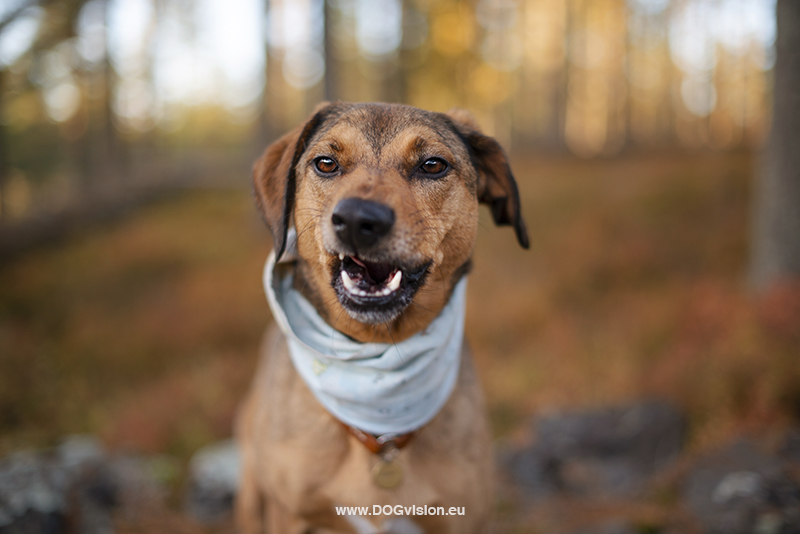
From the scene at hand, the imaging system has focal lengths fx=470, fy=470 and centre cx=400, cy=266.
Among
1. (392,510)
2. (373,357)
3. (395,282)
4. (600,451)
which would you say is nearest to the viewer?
(395,282)

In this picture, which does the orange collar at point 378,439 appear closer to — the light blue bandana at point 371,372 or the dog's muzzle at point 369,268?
the light blue bandana at point 371,372

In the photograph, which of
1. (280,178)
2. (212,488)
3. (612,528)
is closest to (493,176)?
(280,178)

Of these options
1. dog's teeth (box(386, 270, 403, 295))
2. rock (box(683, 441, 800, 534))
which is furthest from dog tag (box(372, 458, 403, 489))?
rock (box(683, 441, 800, 534))

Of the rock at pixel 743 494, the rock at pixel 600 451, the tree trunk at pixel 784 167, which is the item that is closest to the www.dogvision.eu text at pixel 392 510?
the rock at pixel 600 451

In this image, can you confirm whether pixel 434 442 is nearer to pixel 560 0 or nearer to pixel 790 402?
pixel 790 402

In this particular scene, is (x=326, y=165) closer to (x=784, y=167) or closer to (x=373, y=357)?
(x=373, y=357)

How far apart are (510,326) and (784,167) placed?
381cm

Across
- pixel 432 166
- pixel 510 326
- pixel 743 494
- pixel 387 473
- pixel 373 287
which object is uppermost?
pixel 432 166

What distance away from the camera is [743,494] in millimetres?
3457

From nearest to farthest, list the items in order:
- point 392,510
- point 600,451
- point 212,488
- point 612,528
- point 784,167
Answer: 1. point 392,510
2. point 612,528
3. point 212,488
4. point 600,451
5. point 784,167

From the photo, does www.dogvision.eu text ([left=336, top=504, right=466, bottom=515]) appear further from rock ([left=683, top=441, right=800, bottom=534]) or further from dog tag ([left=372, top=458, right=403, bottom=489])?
rock ([left=683, top=441, right=800, bottom=534])

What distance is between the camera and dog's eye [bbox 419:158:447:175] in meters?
2.51

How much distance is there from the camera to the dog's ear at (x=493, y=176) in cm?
278

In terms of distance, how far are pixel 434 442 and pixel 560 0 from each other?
20.5m
